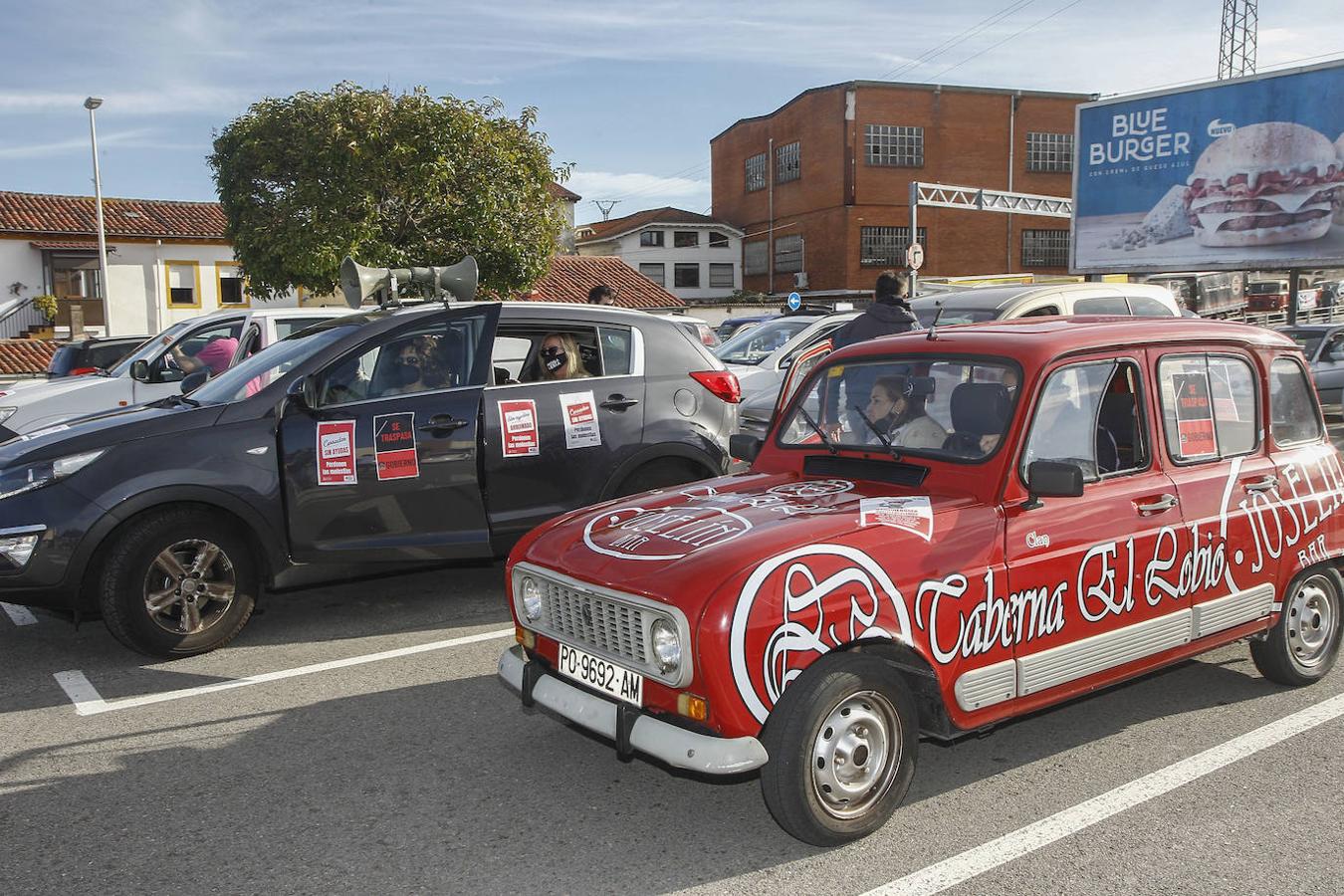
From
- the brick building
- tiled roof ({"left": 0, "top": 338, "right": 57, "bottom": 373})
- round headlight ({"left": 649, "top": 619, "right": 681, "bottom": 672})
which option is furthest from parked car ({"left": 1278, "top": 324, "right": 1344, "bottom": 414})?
tiled roof ({"left": 0, "top": 338, "right": 57, "bottom": 373})

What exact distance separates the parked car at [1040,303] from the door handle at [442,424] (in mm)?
5342

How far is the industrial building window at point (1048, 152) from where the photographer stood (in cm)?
4891

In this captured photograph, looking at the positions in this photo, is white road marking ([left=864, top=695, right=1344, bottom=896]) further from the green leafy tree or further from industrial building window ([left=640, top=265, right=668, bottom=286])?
industrial building window ([left=640, top=265, right=668, bottom=286])

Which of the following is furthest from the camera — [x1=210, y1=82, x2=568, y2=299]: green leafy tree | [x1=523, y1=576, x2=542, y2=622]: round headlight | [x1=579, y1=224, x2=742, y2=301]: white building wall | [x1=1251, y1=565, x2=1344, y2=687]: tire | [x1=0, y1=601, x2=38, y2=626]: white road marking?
[x1=579, y1=224, x2=742, y2=301]: white building wall

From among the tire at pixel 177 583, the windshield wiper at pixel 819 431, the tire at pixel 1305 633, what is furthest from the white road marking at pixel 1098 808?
the tire at pixel 177 583

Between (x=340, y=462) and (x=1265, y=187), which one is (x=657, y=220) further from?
(x=340, y=462)

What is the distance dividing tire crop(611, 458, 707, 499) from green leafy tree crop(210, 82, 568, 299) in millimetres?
15418

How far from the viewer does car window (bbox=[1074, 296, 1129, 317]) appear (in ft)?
34.9

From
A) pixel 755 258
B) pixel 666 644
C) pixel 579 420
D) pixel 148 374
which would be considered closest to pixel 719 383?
pixel 579 420

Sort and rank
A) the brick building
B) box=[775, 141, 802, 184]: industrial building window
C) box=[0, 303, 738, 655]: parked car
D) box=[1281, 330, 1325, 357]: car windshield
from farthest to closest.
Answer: box=[775, 141, 802, 184]: industrial building window < the brick building < box=[1281, 330, 1325, 357]: car windshield < box=[0, 303, 738, 655]: parked car

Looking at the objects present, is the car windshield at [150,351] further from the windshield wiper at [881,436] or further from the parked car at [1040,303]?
the windshield wiper at [881,436]

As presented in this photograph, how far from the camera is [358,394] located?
6211 mm

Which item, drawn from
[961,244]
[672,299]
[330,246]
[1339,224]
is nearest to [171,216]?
[672,299]

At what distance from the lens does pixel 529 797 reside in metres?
4.05
